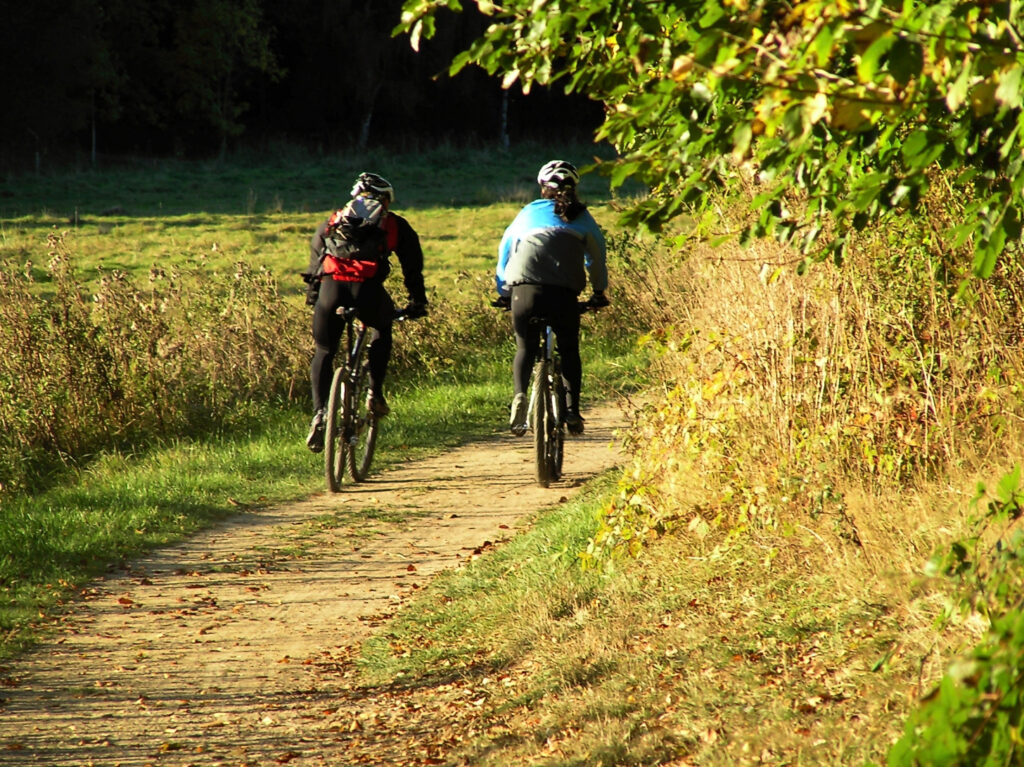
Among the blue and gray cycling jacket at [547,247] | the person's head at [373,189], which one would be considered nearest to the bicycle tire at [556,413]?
the blue and gray cycling jacket at [547,247]

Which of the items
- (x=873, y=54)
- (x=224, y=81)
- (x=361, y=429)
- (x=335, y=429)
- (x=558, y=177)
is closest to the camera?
(x=873, y=54)

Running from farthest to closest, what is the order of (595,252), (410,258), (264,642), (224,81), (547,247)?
(224,81)
(410,258)
(595,252)
(547,247)
(264,642)

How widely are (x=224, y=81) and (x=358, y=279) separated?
4897 centimetres

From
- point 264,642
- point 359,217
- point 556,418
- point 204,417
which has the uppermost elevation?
point 359,217

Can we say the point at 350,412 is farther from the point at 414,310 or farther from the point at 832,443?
the point at 832,443

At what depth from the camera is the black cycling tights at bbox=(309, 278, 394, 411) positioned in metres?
8.41

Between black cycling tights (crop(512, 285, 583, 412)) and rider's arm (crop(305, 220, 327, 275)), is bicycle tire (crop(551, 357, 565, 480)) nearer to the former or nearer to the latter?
black cycling tights (crop(512, 285, 583, 412))

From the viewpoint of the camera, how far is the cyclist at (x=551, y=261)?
8047 mm

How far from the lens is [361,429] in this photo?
9.23 meters

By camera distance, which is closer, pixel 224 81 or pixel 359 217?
pixel 359 217

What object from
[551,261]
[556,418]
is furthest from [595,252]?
[556,418]

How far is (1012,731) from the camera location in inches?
82.4

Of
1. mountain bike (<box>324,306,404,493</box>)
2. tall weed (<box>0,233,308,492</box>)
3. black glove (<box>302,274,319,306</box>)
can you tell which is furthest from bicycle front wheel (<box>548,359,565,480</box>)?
tall weed (<box>0,233,308,492</box>)

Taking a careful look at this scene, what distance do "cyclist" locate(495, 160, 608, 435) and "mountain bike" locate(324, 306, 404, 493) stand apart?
107 cm
